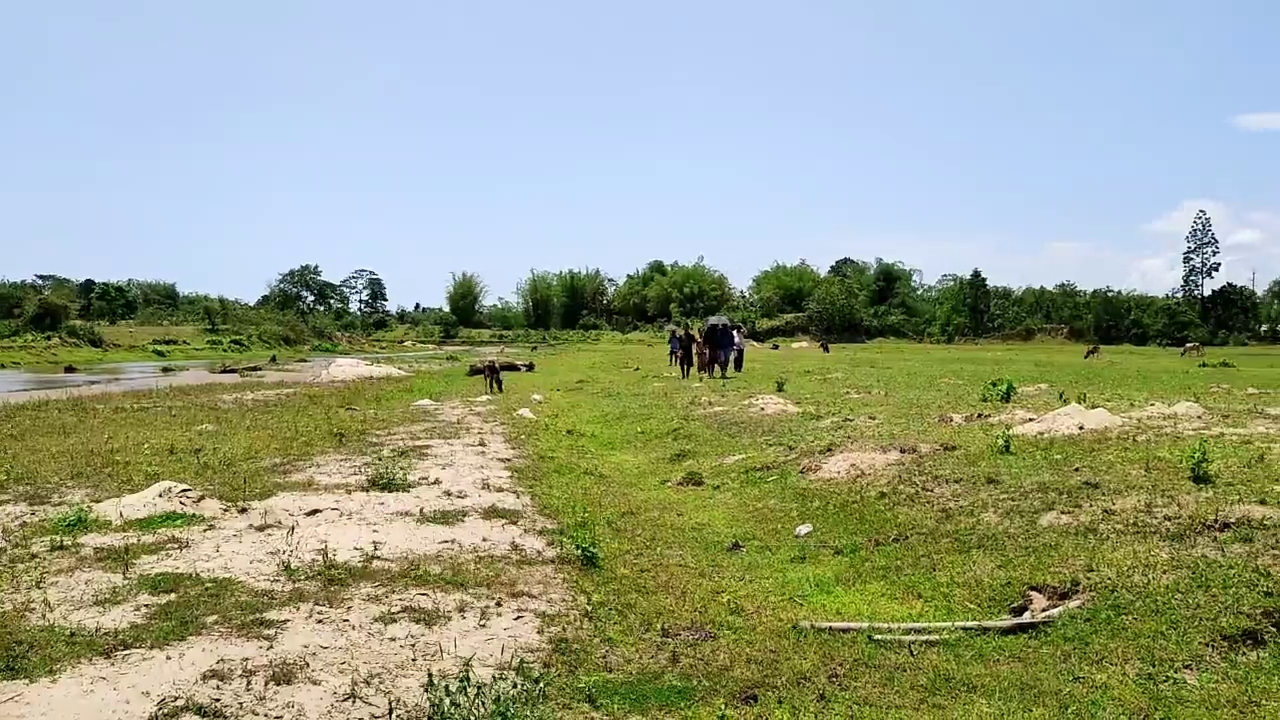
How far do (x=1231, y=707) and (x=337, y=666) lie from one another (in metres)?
6.63

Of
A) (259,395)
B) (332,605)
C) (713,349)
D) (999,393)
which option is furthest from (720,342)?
(332,605)

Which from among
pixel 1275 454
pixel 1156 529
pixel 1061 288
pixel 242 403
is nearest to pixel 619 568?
pixel 1156 529

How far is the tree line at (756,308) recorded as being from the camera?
250 ft

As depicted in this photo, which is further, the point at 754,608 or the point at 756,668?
the point at 754,608

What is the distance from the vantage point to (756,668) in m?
7.72

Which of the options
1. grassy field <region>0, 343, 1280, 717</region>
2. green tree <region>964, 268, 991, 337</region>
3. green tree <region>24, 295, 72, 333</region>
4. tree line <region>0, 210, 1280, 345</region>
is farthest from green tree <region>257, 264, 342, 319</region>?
grassy field <region>0, 343, 1280, 717</region>

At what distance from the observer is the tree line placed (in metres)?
76.2

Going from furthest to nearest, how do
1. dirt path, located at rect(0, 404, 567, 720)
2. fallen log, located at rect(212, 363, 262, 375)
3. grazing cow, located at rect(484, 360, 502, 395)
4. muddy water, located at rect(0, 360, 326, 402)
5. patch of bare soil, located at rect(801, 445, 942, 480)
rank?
fallen log, located at rect(212, 363, 262, 375)
muddy water, located at rect(0, 360, 326, 402)
grazing cow, located at rect(484, 360, 502, 395)
patch of bare soil, located at rect(801, 445, 942, 480)
dirt path, located at rect(0, 404, 567, 720)

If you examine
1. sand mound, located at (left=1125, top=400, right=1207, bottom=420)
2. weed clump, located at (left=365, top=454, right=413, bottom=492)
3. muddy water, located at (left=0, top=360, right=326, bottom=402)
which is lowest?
weed clump, located at (left=365, top=454, right=413, bottom=492)

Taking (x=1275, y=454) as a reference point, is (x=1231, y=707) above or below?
below

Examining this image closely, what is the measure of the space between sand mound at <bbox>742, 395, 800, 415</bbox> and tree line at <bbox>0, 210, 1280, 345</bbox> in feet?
188

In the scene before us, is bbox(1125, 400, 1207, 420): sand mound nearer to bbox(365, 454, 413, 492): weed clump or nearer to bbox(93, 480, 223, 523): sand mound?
bbox(365, 454, 413, 492): weed clump

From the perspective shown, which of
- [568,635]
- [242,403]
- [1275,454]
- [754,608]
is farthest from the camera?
[242,403]

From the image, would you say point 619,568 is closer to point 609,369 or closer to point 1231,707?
point 1231,707
